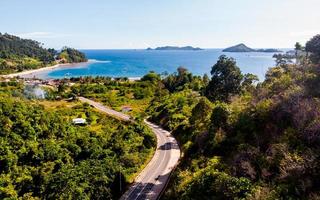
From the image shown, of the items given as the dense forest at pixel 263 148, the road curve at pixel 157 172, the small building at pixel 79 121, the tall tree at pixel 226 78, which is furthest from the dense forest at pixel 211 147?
the small building at pixel 79 121

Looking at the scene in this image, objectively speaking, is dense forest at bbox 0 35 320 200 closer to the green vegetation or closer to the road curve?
the green vegetation

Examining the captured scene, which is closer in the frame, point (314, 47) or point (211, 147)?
point (211, 147)

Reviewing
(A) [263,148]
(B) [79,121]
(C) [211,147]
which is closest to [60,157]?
(C) [211,147]

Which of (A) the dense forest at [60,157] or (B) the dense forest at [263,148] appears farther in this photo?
(A) the dense forest at [60,157]

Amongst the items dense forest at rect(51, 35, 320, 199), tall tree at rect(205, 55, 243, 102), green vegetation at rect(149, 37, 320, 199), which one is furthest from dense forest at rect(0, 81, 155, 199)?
tall tree at rect(205, 55, 243, 102)

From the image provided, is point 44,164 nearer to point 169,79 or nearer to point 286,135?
point 286,135

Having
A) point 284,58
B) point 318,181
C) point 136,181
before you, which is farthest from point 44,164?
point 284,58

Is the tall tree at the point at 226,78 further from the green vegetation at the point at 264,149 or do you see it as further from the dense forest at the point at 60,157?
the dense forest at the point at 60,157

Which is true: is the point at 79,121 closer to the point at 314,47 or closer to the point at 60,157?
the point at 60,157
